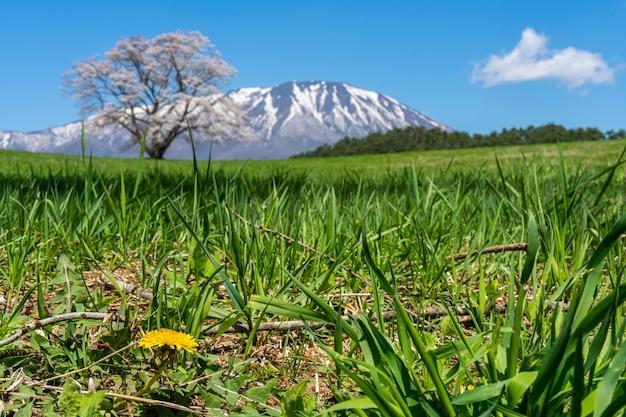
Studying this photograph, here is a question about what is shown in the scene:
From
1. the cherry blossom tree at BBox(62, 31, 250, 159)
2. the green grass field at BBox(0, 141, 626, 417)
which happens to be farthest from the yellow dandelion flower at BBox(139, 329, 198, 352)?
the cherry blossom tree at BBox(62, 31, 250, 159)

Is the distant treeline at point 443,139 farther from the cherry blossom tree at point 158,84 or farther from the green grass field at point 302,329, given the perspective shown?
the green grass field at point 302,329

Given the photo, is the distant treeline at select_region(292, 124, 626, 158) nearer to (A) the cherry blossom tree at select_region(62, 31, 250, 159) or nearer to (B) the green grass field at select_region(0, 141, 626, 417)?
(A) the cherry blossom tree at select_region(62, 31, 250, 159)

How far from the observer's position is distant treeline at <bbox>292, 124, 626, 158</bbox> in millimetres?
57375

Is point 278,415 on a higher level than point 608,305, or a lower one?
lower

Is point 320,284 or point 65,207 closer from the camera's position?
point 320,284

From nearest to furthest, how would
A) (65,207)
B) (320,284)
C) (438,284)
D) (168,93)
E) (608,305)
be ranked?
1. (608,305)
2. (320,284)
3. (438,284)
4. (65,207)
5. (168,93)

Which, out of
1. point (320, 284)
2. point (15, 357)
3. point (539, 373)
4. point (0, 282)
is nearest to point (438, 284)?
point (320, 284)

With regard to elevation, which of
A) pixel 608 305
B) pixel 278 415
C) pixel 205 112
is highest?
pixel 205 112

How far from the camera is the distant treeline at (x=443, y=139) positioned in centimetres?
5738

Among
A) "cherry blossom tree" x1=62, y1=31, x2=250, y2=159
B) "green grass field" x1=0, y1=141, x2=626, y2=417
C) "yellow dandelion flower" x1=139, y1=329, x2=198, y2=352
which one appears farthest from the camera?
"cherry blossom tree" x1=62, y1=31, x2=250, y2=159

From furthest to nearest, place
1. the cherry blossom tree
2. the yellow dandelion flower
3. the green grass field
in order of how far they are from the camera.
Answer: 1. the cherry blossom tree
2. the yellow dandelion flower
3. the green grass field

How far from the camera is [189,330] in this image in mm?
1315

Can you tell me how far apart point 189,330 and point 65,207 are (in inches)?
48.0

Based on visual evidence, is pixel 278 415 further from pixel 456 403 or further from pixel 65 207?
pixel 65 207
